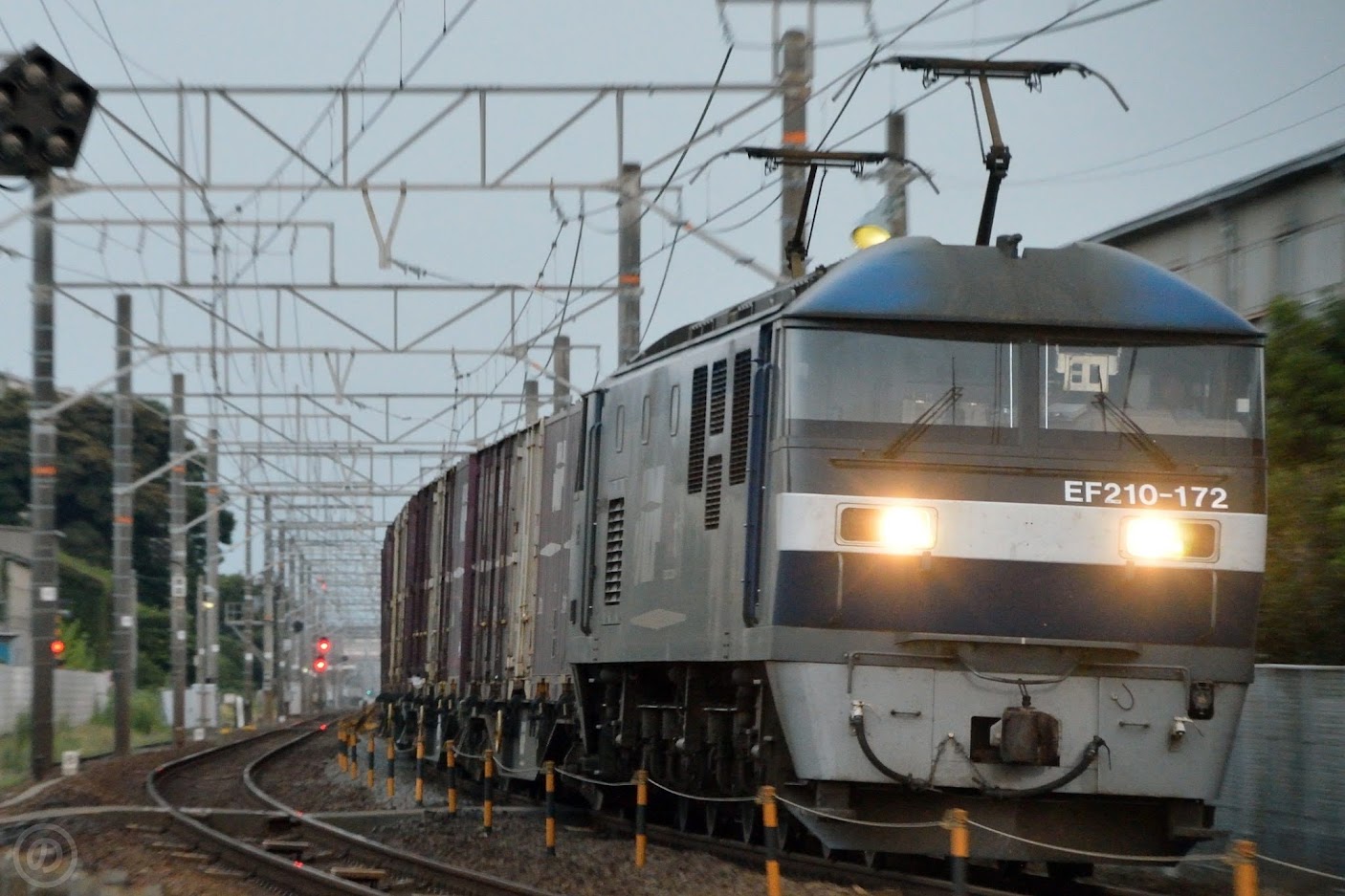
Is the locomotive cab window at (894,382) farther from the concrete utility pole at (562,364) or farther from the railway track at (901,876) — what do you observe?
the concrete utility pole at (562,364)

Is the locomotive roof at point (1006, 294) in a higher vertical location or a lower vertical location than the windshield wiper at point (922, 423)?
higher

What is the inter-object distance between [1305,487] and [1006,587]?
576cm

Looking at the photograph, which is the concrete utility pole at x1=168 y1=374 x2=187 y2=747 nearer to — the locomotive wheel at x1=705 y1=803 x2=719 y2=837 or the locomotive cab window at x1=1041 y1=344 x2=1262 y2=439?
the locomotive wheel at x1=705 y1=803 x2=719 y2=837

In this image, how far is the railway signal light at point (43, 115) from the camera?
13.4 metres

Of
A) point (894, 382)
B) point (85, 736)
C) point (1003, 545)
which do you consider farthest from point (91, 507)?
point (1003, 545)

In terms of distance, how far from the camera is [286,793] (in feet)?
81.3

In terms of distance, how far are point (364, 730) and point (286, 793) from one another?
Answer: 67.6ft

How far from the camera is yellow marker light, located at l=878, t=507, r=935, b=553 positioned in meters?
11.5

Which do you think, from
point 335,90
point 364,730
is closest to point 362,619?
point 364,730

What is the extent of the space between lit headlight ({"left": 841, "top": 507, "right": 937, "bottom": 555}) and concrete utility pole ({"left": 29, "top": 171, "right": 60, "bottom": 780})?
59.6 feet

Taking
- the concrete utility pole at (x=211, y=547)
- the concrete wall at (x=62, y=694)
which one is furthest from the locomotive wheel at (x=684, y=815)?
the concrete utility pole at (x=211, y=547)

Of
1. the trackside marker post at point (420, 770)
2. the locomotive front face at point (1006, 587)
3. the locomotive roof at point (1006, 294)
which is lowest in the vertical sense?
the trackside marker post at point (420, 770)

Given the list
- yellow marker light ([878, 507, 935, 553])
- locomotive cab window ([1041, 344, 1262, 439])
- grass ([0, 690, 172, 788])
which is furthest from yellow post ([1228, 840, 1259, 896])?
grass ([0, 690, 172, 788])

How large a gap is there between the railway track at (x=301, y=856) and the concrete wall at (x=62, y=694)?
450 inches
